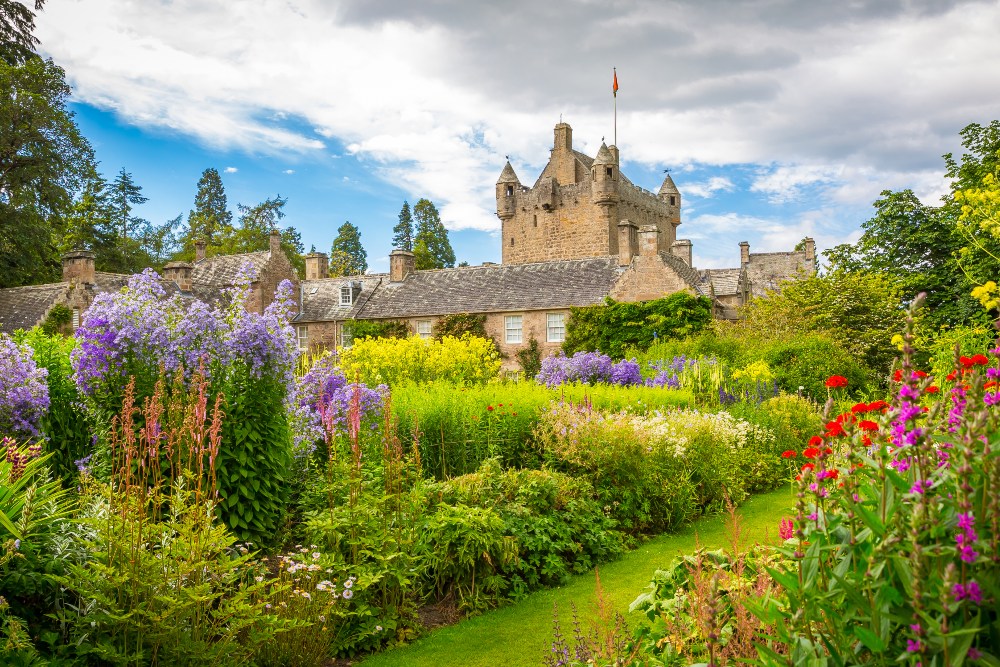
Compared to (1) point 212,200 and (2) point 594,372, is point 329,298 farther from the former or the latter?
(1) point 212,200

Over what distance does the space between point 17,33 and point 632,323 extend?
92.7 ft

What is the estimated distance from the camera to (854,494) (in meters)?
2.56

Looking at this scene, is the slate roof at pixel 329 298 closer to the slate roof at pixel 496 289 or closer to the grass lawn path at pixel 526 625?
the slate roof at pixel 496 289

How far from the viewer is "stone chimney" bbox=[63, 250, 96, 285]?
29188 millimetres

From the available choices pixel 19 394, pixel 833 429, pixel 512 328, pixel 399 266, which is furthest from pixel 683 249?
pixel 833 429

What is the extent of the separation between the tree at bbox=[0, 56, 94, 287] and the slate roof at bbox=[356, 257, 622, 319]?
13807mm

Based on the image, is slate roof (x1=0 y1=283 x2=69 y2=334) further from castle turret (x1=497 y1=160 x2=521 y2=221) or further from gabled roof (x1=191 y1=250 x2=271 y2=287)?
castle turret (x1=497 y1=160 x2=521 y2=221)

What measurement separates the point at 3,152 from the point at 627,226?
25282 millimetres

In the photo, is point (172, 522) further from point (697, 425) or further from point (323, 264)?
point (323, 264)

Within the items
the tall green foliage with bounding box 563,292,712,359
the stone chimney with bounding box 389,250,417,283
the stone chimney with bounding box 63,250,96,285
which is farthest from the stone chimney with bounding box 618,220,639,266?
the stone chimney with bounding box 63,250,96,285

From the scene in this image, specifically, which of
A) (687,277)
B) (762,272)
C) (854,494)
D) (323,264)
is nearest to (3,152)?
(323,264)

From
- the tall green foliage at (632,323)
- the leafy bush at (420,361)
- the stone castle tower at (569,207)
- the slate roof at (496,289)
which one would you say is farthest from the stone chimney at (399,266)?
the leafy bush at (420,361)

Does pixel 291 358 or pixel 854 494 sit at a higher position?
pixel 291 358

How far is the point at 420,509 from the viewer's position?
18.8 feet
